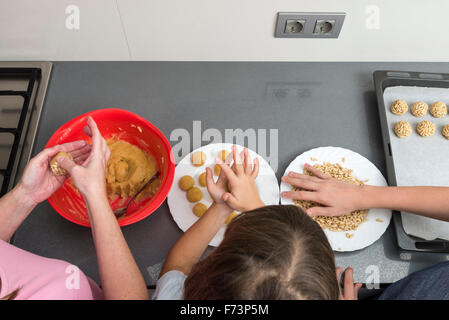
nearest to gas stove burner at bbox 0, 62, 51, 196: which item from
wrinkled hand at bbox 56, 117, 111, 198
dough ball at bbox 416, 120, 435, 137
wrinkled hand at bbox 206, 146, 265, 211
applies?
wrinkled hand at bbox 56, 117, 111, 198

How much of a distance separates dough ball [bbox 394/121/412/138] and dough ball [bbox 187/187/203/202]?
0.55 meters

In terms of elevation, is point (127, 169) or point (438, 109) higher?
point (438, 109)

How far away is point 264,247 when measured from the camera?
0.54m

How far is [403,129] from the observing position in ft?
3.02

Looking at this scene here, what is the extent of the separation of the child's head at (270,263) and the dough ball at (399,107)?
20.8 inches

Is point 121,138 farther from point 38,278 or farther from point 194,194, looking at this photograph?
point 38,278

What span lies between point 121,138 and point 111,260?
13.9 inches

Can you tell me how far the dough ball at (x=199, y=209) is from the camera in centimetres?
83

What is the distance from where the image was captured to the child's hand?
758mm

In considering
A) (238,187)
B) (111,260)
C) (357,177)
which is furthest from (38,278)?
(357,177)

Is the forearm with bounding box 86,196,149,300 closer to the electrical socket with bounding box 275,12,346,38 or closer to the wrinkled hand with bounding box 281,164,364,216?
the wrinkled hand with bounding box 281,164,364,216
